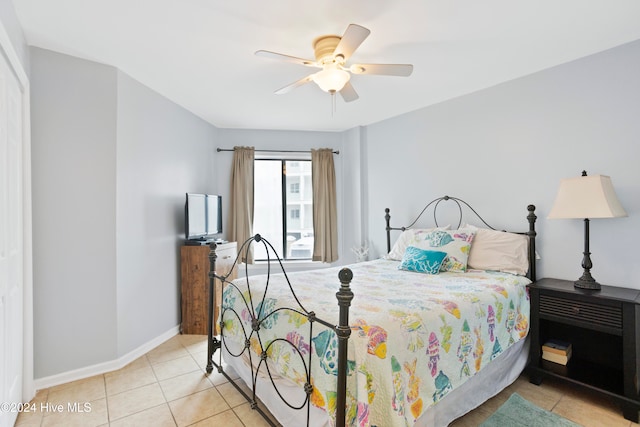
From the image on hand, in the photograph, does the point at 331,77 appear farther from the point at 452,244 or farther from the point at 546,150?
the point at 546,150

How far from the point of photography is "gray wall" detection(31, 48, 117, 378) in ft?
8.05

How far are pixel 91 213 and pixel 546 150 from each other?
12.6 ft

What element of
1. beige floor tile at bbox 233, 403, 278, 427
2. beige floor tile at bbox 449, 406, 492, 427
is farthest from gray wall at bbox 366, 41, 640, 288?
beige floor tile at bbox 233, 403, 278, 427

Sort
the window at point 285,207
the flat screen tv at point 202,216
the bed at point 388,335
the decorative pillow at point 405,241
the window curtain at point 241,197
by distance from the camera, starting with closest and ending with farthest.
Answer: the bed at point 388,335
the decorative pillow at point 405,241
the flat screen tv at point 202,216
the window curtain at point 241,197
the window at point 285,207

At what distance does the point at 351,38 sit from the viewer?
1894 millimetres

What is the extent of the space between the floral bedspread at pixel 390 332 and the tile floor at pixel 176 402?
0.36 m

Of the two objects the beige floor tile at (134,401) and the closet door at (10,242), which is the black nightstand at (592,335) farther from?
the closet door at (10,242)

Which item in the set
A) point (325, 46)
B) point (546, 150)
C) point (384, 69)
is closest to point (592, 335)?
point (546, 150)

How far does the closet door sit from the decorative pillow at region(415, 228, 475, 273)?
10.0 ft

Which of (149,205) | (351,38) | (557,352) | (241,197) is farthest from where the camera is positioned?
(241,197)

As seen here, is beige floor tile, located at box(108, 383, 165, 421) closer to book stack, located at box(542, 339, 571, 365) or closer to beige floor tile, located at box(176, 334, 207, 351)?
beige floor tile, located at box(176, 334, 207, 351)

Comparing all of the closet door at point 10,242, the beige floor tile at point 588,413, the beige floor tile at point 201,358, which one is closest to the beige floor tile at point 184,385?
the beige floor tile at point 201,358

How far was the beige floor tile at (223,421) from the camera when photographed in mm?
2033

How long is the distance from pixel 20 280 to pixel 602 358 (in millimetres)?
4268
